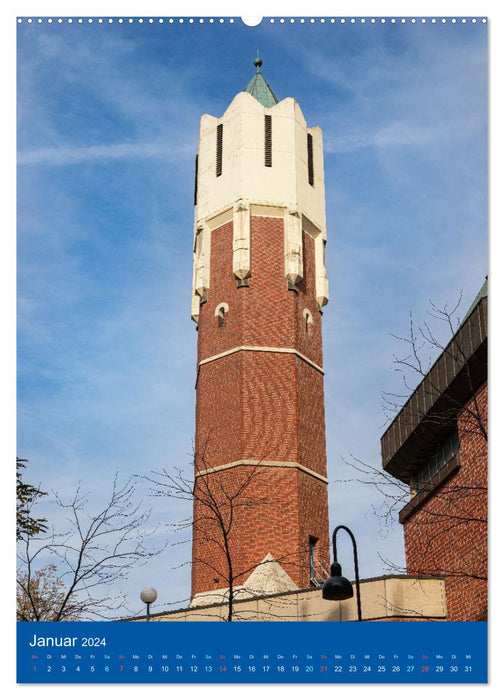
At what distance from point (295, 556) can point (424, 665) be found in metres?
20.2

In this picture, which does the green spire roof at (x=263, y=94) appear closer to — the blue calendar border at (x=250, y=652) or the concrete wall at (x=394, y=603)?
the concrete wall at (x=394, y=603)

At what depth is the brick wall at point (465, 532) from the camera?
55.3 feet

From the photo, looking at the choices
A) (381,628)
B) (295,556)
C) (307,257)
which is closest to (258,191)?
(307,257)

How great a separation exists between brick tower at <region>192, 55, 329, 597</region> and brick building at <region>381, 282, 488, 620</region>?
544 cm

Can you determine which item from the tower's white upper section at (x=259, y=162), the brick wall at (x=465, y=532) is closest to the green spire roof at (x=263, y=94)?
the tower's white upper section at (x=259, y=162)

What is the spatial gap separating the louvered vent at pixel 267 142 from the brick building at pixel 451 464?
1380 centimetres

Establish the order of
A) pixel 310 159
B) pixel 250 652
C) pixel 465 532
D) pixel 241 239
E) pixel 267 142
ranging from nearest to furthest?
1. pixel 250 652
2. pixel 465 532
3. pixel 241 239
4. pixel 267 142
5. pixel 310 159

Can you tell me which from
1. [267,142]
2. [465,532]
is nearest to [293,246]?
[267,142]

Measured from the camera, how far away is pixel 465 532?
1820 centimetres

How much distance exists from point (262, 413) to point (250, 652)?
22199 millimetres

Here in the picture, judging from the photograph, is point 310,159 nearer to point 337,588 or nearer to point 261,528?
point 261,528

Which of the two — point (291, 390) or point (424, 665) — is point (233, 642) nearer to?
point (424, 665)

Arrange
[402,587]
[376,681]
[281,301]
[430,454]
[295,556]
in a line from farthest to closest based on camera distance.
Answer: [281,301]
[295,556]
[430,454]
[402,587]
[376,681]

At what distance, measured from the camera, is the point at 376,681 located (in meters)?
7.88
